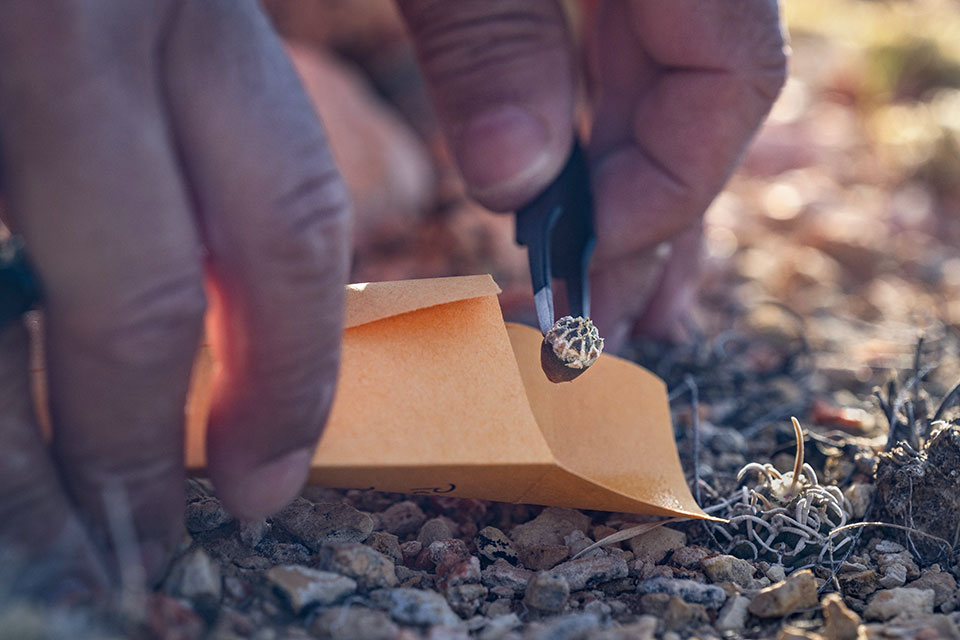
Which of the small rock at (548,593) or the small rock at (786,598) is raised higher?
the small rock at (548,593)

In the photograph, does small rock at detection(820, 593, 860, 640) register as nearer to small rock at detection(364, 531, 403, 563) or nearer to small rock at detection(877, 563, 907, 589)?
small rock at detection(877, 563, 907, 589)

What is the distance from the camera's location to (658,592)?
35.9 inches

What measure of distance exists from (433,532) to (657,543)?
27cm

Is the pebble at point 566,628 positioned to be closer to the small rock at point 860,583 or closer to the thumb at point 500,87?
the small rock at point 860,583

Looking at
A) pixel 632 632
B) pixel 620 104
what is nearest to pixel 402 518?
pixel 632 632

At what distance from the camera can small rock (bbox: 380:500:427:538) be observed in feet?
3.43

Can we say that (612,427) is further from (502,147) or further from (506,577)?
(502,147)

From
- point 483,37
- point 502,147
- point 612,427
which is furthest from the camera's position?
point 483,37

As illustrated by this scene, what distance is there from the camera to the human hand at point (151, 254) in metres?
0.66

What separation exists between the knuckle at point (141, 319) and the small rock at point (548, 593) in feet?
1.46

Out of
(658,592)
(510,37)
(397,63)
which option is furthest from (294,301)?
(397,63)

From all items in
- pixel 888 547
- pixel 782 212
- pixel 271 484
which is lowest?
pixel 782 212

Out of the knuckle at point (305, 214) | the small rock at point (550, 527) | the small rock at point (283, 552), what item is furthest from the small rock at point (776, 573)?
the knuckle at point (305, 214)

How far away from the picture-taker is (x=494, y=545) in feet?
3.30
